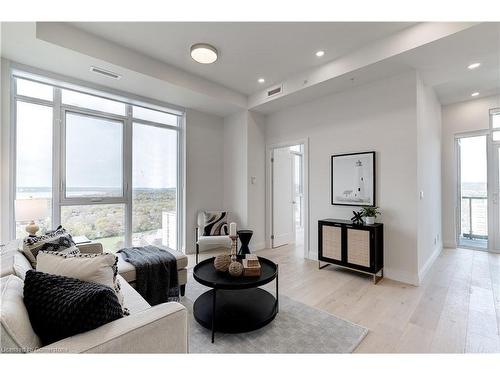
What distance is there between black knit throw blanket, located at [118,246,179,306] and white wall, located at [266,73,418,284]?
7.91 ft

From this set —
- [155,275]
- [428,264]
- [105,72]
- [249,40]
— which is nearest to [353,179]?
→ [428,264]

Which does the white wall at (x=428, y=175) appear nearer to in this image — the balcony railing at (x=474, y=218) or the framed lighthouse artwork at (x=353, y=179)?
the framed lighthouse artwork at (x=353, y=179)

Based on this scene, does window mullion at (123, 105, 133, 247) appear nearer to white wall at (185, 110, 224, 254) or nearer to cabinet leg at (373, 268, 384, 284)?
white wall at (185, 110, 224, 254)

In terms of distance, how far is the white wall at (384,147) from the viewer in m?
2.96

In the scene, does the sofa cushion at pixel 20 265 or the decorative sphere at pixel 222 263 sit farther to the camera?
the decorative sphere at pixel 222 263

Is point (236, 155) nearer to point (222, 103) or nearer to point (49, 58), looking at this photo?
point (222, 103)

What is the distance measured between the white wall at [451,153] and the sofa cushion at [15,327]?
6.02 m

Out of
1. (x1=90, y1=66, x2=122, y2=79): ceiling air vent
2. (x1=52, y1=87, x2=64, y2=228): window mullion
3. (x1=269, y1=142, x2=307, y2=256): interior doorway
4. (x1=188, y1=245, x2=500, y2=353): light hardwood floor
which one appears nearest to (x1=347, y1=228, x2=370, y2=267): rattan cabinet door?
(x1=188, y1=245, x2=500, y2=353): light hardwood floor

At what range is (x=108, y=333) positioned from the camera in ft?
3.20

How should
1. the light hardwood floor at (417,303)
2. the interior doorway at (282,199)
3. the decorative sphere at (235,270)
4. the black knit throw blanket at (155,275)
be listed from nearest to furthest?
1. the light hardwood floor at (417,303)
2. the decorative sphere at (235,270)
3. the black knit throw blanket at (155,275)
4. the interior doorway at (282,199)

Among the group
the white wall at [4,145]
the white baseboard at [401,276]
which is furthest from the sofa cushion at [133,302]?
the white baseboard at [401,276]

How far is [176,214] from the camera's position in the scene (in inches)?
174

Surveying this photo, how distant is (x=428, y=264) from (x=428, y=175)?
132 centimetres
